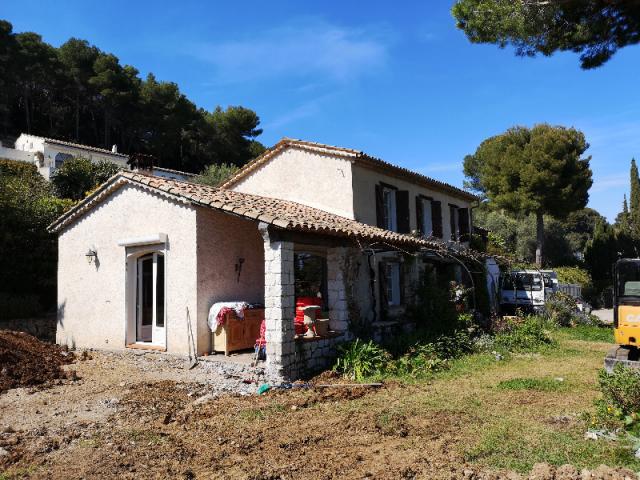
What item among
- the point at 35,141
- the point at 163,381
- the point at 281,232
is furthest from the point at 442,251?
the point at 35,141

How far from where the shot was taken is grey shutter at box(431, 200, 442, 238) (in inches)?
717

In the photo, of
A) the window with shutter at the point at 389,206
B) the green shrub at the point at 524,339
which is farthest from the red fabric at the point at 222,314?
the green shrub at the point at 524,339

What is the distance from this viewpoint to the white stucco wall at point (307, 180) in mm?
13859

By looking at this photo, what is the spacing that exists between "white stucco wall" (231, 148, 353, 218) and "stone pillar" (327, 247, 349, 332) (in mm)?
3153

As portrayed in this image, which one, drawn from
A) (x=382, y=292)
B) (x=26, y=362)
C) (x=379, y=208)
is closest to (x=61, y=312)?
(x=26, y=362)

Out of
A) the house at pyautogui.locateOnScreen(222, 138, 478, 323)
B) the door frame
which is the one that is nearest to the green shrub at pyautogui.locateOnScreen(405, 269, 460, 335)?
the house at pyautogui.locateOnScreen(222, 138, 478, 323)

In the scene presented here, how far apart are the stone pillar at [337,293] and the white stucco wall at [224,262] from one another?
1.77 meters

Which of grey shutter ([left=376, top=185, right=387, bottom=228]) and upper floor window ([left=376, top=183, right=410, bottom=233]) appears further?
upper floor window ([left=376, top=183, right=410, bottom=233])

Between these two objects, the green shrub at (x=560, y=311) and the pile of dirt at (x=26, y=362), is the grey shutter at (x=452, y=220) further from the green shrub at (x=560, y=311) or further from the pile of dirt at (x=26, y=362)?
the pile of dirt at (x=26, y=362)

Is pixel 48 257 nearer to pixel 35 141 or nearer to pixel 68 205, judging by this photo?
pixel 68 205

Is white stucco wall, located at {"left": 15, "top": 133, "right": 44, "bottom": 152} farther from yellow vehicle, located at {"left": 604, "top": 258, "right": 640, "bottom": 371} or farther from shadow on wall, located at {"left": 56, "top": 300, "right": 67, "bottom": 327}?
yellow vehicle, located at {"left": 604, "top": 258, "right": 640, "bottom": 371}

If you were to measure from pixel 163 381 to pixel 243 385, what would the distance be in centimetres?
146

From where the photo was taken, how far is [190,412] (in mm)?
6781

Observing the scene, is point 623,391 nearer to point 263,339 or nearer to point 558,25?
point 263,339
